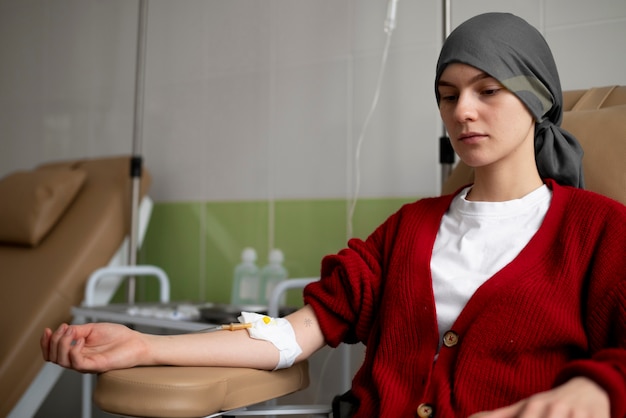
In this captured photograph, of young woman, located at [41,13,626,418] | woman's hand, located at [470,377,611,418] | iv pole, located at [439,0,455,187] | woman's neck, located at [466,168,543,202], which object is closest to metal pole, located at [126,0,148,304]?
iv pole, located at [439,0,455,187]

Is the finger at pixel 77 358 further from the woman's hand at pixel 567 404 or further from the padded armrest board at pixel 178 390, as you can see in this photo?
the woman's hand at pixel 567 404

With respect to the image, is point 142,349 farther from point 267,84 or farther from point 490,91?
point 267,84

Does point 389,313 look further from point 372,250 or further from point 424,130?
point 424,130

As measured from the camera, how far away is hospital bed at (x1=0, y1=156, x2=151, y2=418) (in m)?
1.91

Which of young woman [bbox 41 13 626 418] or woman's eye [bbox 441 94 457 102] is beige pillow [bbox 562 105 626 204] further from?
woman's eye [bbox 441 94 457 102]

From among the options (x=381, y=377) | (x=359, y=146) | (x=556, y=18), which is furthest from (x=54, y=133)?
(x=381, y=377)

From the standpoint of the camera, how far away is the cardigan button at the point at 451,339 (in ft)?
3.18

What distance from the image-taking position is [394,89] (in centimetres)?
188

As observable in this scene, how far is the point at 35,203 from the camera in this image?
7.30ft

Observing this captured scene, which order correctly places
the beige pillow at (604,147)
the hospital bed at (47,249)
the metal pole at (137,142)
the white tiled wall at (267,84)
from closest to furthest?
the beige pillow at (604,147), the white tiled wall at (267,84), the hospital bed at (47,249), the metal pole at (137,142)

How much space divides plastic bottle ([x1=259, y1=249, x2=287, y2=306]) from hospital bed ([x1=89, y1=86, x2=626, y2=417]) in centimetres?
95

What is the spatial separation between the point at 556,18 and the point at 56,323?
1654 mm

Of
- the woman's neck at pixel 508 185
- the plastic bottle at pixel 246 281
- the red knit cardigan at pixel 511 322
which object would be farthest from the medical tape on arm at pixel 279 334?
the plastic bottle at pixel 246 281

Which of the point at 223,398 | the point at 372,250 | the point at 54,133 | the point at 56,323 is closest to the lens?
the point at 223,398
